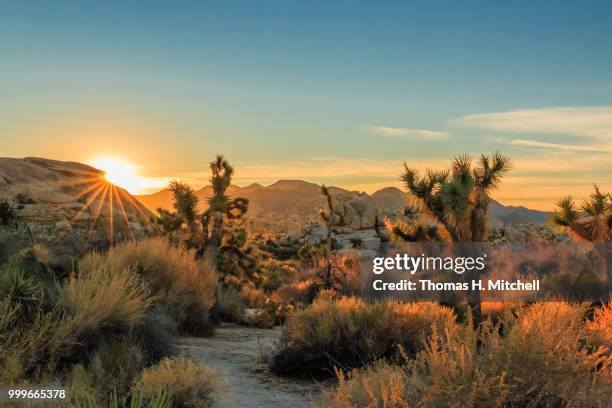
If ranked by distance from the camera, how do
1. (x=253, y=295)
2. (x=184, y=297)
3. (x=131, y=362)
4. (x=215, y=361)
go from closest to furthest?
(x=131, y=362)
(x=215, y=361)
(x=184, y=297)
(x=253, y=295)

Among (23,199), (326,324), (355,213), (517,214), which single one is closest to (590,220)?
(326,324)

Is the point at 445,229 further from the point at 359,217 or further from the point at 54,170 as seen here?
the point at 54,170

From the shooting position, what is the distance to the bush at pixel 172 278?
1459 cm

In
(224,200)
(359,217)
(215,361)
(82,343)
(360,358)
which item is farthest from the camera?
(359,217)

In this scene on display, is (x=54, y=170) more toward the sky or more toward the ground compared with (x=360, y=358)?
more toward the sky

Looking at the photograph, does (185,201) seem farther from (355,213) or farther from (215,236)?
(355,213)

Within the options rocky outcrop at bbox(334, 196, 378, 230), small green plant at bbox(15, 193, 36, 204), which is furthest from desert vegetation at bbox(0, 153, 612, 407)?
small green plant at bbox(15, 193, 36, 204)

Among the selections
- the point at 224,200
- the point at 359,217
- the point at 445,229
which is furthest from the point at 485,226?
the point at 359,217

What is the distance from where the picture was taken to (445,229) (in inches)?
698

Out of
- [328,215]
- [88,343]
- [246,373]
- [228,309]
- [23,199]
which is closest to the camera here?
[88,343]

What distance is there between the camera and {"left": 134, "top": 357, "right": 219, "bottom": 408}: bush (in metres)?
7.18

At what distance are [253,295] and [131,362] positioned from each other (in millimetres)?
13784

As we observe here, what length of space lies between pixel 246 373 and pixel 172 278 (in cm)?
505

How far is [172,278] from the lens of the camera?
15.3 metres
